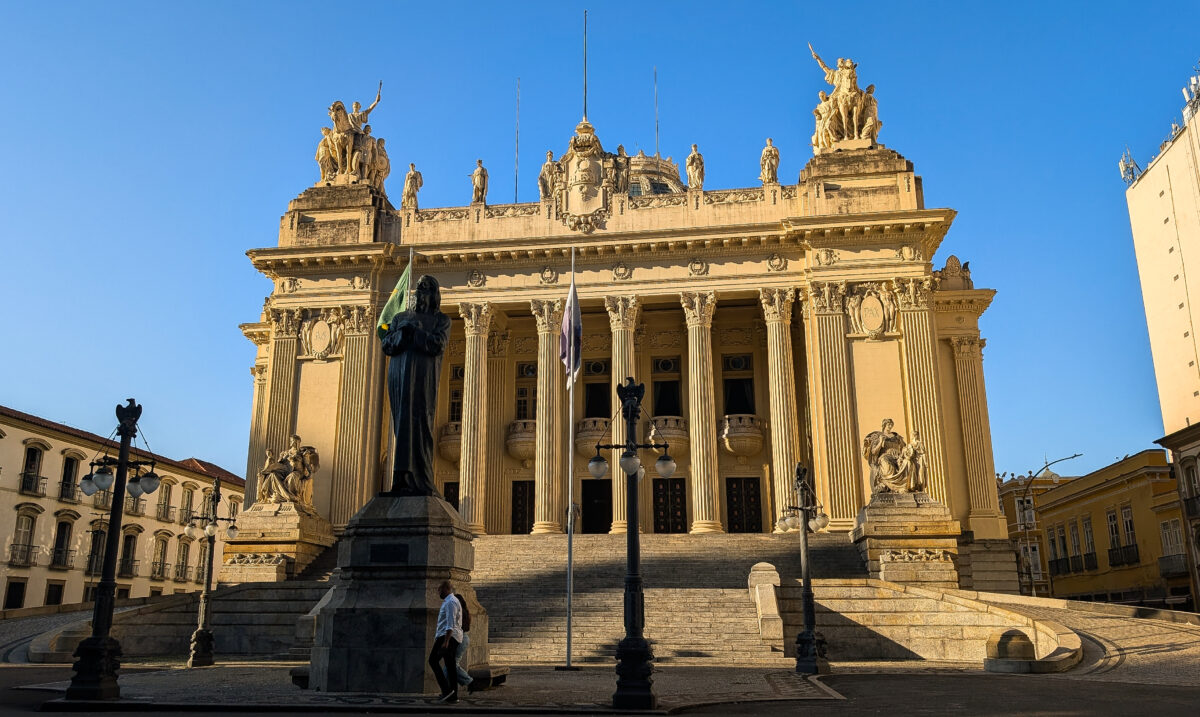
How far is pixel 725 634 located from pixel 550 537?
10.4 metres

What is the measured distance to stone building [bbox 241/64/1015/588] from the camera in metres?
31.7

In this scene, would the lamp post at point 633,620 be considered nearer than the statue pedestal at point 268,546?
Yes

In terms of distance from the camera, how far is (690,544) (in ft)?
92.5

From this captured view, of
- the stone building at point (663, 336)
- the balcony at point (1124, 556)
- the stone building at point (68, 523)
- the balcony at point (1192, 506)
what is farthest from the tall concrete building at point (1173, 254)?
the stone building at point (68, 523)

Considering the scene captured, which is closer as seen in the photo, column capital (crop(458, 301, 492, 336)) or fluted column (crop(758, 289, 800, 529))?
fluted column (crop(758, 289, 800, 529))

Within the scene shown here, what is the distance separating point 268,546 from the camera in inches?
1121

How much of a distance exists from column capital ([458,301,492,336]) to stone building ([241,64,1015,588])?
0.08 metres

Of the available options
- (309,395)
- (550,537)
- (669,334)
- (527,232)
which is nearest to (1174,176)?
(669,334)

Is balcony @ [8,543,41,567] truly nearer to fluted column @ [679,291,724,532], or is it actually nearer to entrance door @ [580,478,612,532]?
entrance door @ [580,478,612,532]

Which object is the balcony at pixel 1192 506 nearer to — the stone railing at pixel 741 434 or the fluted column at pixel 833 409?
the fluted column at pixel 833 409

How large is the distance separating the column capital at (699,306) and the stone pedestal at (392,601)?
22.3 metres

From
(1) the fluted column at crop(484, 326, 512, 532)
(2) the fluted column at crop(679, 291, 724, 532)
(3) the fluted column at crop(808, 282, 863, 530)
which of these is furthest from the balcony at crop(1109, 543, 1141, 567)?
(1) the fluted column at crop(484, 326, 512, 532)

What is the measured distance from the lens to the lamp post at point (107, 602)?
11.2 meters

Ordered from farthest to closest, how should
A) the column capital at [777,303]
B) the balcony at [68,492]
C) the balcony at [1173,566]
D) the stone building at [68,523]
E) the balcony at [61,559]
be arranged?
the balcony at [68,492]
the balcony at [61,559]
the stone building at [68,523]
the balcony at [1173,566]
the column capital at [777,303]
